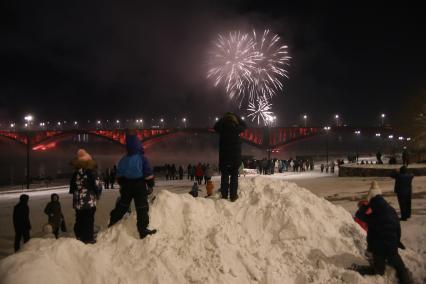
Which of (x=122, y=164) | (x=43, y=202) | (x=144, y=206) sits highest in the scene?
(x=122, y=164)

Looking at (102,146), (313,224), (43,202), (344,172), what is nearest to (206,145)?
(102,146)

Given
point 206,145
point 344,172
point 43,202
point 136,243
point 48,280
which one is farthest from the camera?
point 206,145

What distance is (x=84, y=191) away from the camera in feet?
18.5

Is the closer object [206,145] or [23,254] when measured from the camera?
[23,254]

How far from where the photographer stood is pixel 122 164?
18.2 feet

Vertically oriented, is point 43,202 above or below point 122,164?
below

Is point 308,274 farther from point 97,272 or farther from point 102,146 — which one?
point 102,146

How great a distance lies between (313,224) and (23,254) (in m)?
4.22

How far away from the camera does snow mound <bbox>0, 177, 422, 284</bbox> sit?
14.9 feet

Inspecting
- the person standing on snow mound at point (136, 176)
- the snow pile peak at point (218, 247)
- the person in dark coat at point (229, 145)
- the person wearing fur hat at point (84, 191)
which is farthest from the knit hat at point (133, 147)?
the person in dark coat at point (229, 145)

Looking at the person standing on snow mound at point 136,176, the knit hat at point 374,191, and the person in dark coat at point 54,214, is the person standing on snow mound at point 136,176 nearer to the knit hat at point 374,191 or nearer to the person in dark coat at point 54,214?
the knit hat at point 374,191

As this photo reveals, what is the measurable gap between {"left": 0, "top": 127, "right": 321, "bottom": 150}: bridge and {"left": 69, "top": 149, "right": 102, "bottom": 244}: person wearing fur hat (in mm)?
50813

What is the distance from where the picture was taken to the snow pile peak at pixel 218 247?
4539 mm

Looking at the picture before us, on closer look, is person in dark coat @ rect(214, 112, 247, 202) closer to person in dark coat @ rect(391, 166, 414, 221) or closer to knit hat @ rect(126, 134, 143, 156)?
knit hat @ rect(126, 134, 143, 156)
